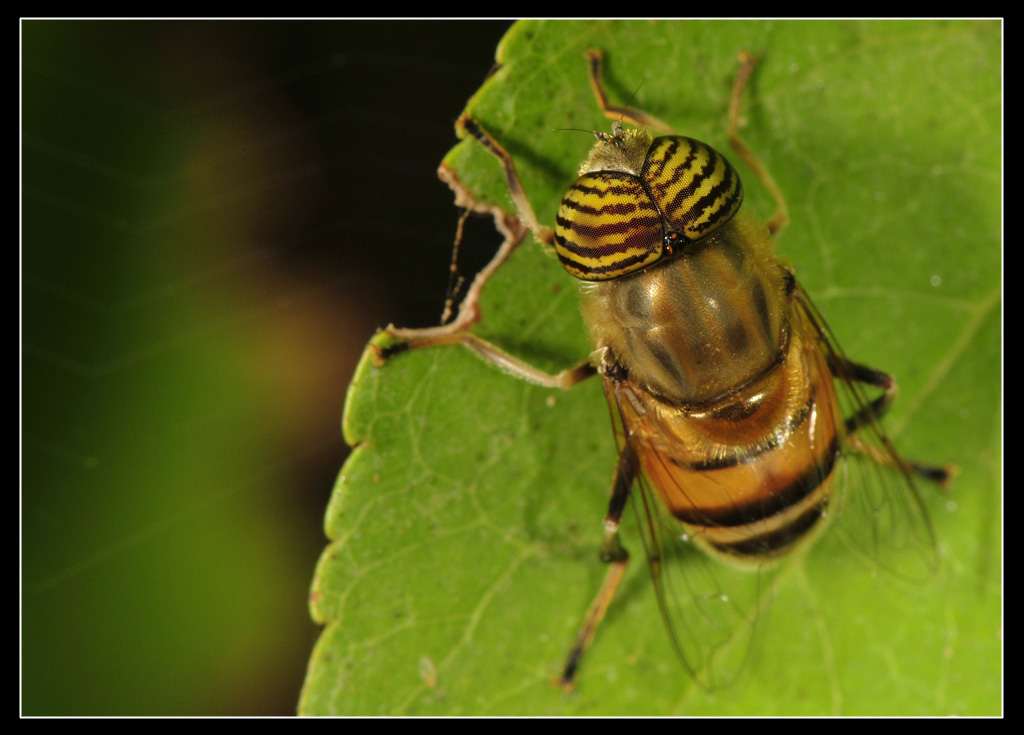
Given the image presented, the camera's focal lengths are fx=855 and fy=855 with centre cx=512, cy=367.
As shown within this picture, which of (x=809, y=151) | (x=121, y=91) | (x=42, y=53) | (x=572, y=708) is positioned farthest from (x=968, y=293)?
(x=42, y=53)

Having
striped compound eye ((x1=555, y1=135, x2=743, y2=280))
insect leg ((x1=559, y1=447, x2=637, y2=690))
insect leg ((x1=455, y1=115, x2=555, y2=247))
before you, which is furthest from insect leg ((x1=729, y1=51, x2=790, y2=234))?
insect leg ((x1=559, y1=447, x2=637, y2=690))

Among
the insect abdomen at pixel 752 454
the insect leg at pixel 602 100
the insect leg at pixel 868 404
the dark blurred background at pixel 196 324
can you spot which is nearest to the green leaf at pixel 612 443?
the insect leg at pixel 602 100

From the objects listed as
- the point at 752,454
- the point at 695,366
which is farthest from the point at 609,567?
the point at 695,366

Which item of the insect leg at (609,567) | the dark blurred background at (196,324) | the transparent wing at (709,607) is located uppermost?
the dark blurred background at (196,324)

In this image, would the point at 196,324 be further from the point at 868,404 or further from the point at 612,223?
the point at 868,404

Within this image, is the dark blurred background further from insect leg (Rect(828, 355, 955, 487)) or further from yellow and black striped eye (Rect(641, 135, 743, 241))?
insect leg (Rect(828, 355, 955, 487))

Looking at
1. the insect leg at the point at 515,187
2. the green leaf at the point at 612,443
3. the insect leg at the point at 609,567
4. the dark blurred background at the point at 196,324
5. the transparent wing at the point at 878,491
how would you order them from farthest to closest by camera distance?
the dark blurred background at the point at 196,324
the transparent wing at the point at 878,491
the insect leg at the point at 609,567
the green leaf at the point at 612,443
the insect leg at the point at 515,187

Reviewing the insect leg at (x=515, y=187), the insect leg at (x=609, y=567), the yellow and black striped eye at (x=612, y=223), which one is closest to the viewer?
the yellow and black striped eye at (x=612, y=223)

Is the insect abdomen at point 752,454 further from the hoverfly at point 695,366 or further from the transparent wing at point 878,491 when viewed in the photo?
the transparent wing at point 878,491
